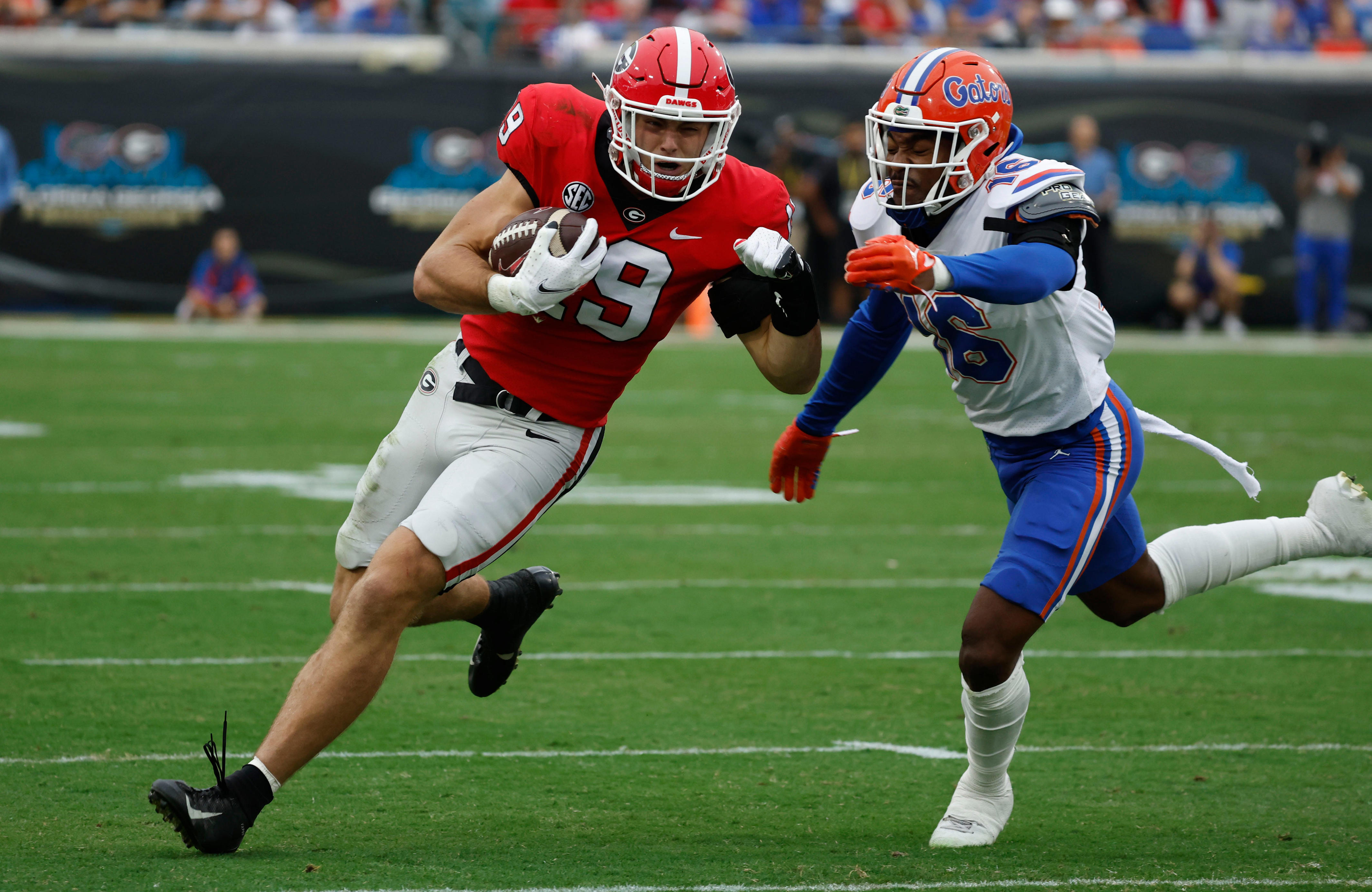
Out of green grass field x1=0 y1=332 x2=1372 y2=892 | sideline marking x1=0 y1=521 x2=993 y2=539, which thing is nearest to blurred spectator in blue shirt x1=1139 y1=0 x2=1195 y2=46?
green grass field x1=0 y1=332 x2=1372 y2=892

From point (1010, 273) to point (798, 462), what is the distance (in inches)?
46.1

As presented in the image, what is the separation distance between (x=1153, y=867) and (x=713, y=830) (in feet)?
3.12

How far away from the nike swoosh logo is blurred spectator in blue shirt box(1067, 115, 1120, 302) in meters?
13.7

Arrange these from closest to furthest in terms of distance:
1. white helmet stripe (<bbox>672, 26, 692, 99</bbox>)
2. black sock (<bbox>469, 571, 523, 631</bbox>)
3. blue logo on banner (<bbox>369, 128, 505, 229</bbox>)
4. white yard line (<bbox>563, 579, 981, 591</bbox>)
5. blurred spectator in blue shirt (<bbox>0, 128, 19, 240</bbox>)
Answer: white helmet stripe (<bbox>672, 26, 692, 99</bbox>)
black sock (<bbox>469, 571, 523, 631</bbox>)
white yard line (<bbox>563, 579, 981, 591</bbox>)
blurred spectator in blue shirt (<bbox>0, 128, 19, 240</bbox>)
blue logo on banner (<bbox>369, 128, 505, 229</bbox>)

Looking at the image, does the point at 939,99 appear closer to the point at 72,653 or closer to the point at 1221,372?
the point at 72,653

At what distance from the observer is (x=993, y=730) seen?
12.9 ft

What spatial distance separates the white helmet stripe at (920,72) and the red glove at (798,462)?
97 cm

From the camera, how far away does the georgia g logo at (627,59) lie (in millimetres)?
4008

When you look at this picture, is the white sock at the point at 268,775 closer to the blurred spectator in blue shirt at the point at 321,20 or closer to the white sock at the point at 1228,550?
the white sock at the point at 1228,550

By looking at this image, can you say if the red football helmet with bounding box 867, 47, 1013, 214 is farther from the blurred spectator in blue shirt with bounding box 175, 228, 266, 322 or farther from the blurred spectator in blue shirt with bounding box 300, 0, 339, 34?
the blurred spectator in blue shirt with bounding box 300, 0, 339, 34

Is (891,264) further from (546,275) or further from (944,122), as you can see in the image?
(546,275)

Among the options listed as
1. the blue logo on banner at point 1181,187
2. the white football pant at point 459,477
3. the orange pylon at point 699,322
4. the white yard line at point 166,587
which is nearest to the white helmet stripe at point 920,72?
the white football pant at point 459,477

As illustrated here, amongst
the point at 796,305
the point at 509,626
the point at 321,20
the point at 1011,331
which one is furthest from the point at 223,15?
the point at 1011,331

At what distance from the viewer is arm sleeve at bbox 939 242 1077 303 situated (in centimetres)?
355
